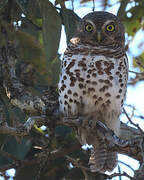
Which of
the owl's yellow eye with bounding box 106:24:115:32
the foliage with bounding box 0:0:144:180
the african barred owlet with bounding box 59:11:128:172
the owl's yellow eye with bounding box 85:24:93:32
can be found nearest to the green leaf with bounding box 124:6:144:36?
the foliage with bounding box 0:0:144:180

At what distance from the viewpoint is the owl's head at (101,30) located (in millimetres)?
4027

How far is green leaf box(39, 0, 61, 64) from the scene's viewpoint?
9.04 feet

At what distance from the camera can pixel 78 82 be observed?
349 cm

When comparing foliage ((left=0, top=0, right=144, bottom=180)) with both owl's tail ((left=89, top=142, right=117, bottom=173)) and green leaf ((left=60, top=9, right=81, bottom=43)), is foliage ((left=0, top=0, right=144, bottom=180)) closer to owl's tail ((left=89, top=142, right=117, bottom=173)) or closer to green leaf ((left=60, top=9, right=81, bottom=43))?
green leaf ((left=60, top=9, right=81, bottom=43))

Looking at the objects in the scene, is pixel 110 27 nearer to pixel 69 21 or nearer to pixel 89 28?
pixel 89 28

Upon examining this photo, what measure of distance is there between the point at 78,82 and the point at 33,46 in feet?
6.50

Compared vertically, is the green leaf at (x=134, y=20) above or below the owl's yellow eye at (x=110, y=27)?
above

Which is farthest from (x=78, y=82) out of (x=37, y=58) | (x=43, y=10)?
(x=37, y=58)

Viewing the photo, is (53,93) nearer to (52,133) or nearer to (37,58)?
(52,133)

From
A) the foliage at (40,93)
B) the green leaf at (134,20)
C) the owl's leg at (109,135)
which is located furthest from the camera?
A: the green leaf at (134,20)

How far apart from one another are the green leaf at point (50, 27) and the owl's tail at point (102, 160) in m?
1.19

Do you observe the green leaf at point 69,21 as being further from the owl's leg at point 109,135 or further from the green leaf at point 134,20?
the green leaf at point 134,20

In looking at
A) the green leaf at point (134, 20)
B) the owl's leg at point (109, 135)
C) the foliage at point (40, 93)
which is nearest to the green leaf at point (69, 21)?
the foliage at point (40, 93)

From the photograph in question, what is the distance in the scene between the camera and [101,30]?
4.11 meters
